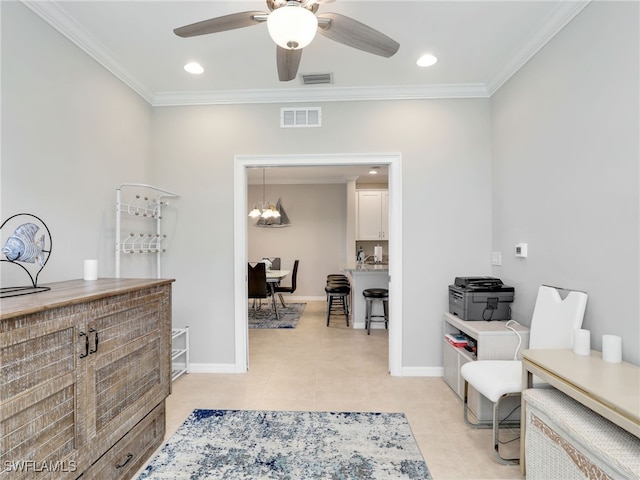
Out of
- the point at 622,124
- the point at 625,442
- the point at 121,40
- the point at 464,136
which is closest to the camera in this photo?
the point at 625,442

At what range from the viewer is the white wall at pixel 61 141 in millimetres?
1851

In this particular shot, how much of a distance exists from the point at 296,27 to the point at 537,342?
230 cm

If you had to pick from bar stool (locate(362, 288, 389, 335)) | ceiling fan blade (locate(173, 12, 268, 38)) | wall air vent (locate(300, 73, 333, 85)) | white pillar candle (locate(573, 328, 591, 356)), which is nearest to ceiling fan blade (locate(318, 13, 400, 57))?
ceiling fan blade (locate(173, 12, 268, 38))

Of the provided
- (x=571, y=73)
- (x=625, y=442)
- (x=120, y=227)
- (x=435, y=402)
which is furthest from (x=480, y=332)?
(x=120, y=227)

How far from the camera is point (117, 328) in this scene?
1691 millimetres

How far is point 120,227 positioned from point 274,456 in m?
2.07

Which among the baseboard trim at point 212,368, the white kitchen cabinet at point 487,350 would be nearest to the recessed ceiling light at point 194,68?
the baseboard trim at point 212,368

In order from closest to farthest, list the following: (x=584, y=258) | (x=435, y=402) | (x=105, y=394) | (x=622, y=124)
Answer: (x=105, y=394) < (x=622, y=124) < (x=584, y=258) < (x=435, y=402)

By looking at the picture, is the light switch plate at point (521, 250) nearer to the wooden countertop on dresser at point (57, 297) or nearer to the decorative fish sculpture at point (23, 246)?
the wooden countertop on dresser at point (57, 297)

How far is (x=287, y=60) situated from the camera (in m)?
1.90

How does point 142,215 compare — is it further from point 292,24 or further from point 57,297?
point 292,24

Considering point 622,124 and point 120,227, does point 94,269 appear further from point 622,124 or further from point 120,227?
point 622,124

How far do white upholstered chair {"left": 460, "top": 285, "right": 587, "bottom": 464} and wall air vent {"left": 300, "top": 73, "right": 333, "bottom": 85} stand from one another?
2313mm

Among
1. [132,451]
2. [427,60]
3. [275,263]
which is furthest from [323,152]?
[275,263]
